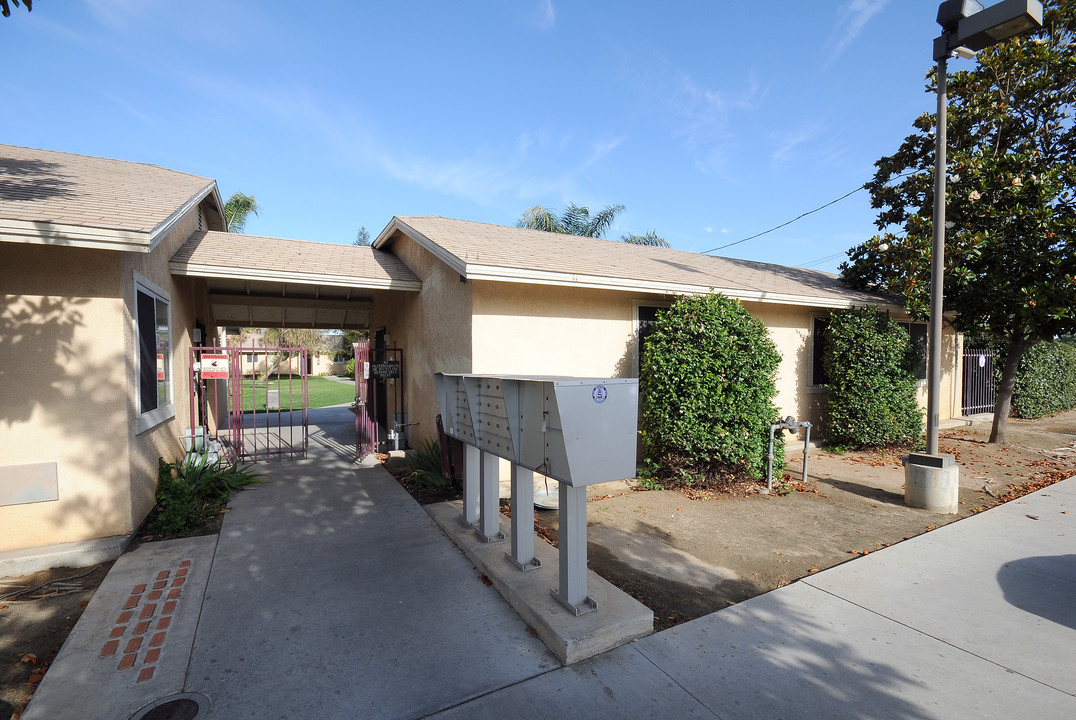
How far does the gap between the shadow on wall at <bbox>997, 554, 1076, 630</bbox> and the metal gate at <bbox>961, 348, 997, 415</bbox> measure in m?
10.9

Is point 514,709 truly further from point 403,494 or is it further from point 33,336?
point 33,336

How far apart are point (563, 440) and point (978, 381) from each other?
15.9 meters

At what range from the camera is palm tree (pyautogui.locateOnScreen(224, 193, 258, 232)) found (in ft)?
69.6

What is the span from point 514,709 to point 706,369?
4893 millimetres

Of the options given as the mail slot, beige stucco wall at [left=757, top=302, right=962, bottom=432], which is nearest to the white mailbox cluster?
the mail slot

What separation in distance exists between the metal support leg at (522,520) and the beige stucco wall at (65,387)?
3.77 m

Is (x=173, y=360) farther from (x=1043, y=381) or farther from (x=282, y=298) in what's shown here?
(x=1043, y=381)

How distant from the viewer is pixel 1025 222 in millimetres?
8047

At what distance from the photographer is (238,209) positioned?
21.4 meters

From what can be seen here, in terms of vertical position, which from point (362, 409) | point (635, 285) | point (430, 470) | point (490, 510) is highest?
point (635, 285)

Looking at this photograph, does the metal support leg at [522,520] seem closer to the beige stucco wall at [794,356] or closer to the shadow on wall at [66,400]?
the shadow on wall at [66,400]

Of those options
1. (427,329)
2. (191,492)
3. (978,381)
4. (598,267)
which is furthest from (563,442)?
(978,381)

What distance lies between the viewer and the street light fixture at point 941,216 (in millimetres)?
5453

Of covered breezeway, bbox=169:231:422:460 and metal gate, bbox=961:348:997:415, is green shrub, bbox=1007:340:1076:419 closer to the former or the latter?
metal gate, bbox=961:348:997:415
